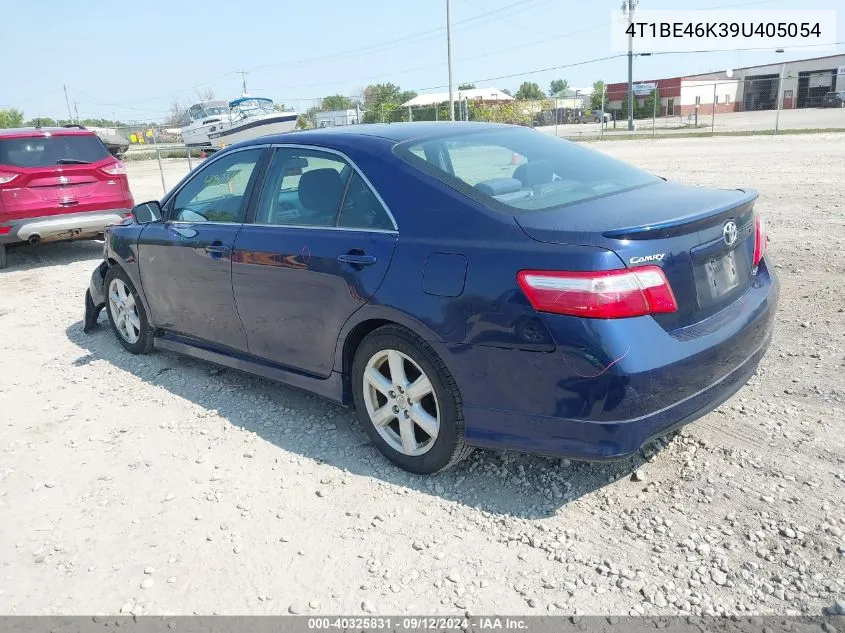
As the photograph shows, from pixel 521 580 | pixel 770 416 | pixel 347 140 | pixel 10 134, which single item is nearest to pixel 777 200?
pixel 770 416

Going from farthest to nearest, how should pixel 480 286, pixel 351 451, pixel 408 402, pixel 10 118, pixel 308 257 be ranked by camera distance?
pixel 10 118, pixel 351 451, pixel 308 257, pixel 408 402, pixel 480 286

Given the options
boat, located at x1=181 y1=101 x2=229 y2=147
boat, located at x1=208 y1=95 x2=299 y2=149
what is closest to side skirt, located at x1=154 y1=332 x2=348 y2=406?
boat, located at x1=208 y1=95 x2=299 y2=149

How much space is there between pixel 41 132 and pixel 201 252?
21.6ft

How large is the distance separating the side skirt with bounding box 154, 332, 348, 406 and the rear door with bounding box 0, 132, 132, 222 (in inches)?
208

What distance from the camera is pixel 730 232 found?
3.12 metres

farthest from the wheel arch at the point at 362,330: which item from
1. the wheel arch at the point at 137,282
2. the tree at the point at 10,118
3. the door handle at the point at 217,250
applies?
the tree at the point at 10,118

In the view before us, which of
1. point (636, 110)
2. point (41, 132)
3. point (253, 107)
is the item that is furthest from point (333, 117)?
point (41, 132)

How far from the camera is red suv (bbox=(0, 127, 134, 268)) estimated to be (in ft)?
29.7

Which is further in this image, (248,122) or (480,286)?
(248,122)

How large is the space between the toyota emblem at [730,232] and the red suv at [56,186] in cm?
879

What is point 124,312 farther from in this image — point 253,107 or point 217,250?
point 253,107

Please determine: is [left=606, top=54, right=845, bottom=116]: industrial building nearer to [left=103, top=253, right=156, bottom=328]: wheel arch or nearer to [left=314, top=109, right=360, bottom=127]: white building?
[left=314, top=109, right=360, bottom=127]: white building

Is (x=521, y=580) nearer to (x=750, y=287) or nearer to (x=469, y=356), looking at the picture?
(x=469, y=356)

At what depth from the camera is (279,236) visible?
3893 millimetres
